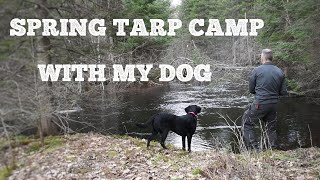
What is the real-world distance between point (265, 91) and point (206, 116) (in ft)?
25.1

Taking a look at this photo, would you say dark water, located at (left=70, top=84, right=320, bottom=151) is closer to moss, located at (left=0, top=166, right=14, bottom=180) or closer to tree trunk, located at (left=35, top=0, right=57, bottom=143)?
tree trunk, located at (left=35, top=0, right=57, bottom=143)

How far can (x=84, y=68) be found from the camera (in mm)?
11273

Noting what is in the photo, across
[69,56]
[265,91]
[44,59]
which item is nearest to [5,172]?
[44,59]

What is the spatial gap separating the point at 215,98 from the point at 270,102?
12910 millimetres

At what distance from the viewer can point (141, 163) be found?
263 inches

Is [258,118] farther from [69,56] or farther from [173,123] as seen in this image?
[69,56]

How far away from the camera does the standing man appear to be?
7.71 meters

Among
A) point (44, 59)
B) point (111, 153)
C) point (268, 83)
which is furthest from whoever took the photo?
point (44, 59)

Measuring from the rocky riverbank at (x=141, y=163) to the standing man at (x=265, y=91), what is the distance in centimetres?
89

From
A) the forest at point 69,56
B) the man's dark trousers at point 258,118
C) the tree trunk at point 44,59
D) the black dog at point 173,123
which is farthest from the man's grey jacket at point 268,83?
the tree trunk at point 44,59

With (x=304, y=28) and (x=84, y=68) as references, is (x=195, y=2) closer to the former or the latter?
(x=304, y=28)

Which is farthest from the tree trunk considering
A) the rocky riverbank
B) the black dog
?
the black dog

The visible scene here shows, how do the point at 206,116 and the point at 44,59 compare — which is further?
the point at 206,116

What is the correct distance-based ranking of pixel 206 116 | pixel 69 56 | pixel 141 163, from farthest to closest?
pixel 206 116 < pixel 69 56 < pixel 141 163
